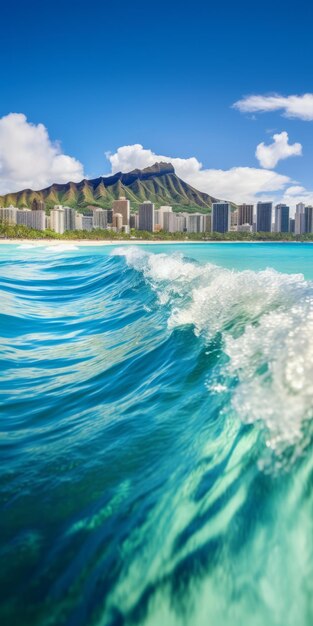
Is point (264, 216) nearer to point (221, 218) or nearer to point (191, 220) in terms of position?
point (221, 218)

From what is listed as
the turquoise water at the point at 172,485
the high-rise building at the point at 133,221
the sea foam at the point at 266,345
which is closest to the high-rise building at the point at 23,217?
the high-rise building at the point at 133,221

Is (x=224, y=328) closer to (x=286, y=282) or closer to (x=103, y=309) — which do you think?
(x=286, y=282)

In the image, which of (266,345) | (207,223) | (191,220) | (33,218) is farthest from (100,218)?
(266,345)

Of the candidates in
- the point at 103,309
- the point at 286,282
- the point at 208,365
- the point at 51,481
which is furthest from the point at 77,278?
the point at 51,481

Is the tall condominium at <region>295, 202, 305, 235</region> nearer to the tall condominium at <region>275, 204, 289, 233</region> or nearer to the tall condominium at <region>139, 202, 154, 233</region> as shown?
the tall condominium at <region>275, 204, 289, 233</region>

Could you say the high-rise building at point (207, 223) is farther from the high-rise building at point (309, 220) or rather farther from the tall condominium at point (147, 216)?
the high-rise building at point (309, 220)
